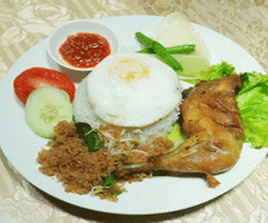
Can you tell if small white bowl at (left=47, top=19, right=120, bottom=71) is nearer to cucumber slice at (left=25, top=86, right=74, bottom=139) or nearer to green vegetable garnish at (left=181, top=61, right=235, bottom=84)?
cucumber slice at (left=25, top=86, right=74, bottom=139)

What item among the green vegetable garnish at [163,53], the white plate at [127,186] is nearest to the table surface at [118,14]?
the white plate at [127,186]

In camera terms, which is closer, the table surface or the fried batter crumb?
the fried batter crumb

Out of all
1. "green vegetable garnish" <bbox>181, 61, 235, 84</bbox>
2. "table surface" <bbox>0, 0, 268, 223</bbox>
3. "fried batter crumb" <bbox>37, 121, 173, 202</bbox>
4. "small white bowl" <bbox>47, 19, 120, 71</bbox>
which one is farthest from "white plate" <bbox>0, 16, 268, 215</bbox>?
"green vegetable garnish" <bbox>181, 61, 235, 84</bbox>

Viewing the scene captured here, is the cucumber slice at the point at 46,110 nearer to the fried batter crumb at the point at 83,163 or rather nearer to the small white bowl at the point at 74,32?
the fried batter crumb at the point at 83,163

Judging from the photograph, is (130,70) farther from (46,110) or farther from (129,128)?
(46,110)

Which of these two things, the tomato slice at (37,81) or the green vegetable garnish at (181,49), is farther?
the green vegetable garnish at (181,49)

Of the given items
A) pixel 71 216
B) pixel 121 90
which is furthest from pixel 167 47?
pixel 71 216
